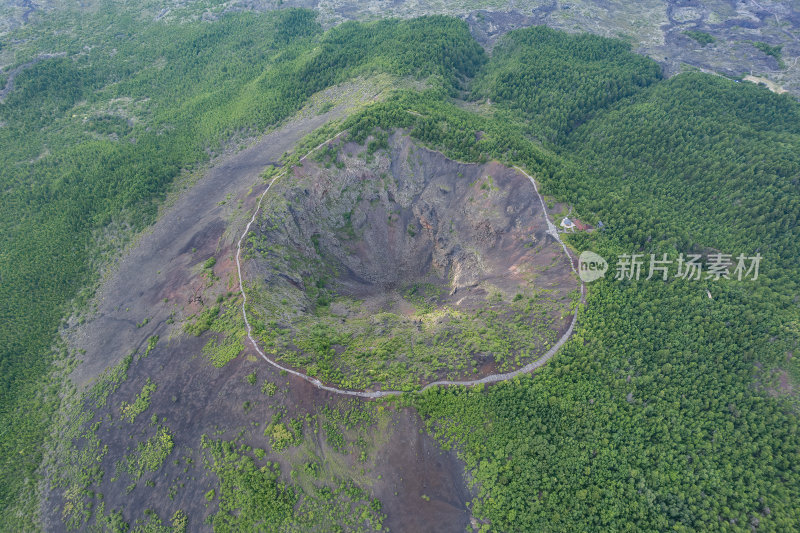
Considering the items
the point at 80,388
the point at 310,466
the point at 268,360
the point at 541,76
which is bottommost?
the point at 80,388

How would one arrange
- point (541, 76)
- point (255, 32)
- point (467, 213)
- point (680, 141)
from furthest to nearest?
point (255, 32) → point (541, 76) → point (680, 141) → point (467, 213)

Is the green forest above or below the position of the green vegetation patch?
above

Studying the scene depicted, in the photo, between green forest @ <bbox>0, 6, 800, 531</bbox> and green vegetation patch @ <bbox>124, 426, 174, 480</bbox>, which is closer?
green forest @ <bbox>0, 6, 800, 531</bbox>

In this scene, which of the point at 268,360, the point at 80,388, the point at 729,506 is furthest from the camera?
the point at 80,388

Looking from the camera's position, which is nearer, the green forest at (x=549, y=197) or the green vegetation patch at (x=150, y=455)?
the green forest at (x=549, y=197)

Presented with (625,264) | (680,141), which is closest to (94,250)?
(625,264)

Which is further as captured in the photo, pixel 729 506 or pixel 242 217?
pixel 242 217

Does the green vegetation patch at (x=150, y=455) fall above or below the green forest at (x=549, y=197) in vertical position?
below

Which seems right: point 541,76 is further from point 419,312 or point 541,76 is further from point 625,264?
point 419,312
